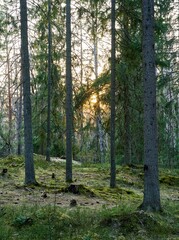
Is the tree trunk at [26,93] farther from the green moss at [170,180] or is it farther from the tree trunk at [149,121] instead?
the green moss at [170,180]

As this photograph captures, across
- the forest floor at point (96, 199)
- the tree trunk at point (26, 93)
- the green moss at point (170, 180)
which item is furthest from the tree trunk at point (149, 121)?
the green moss at point (170, 180)

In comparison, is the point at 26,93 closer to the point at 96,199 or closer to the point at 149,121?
the point at 96,199

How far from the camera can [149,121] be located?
27.6 ft

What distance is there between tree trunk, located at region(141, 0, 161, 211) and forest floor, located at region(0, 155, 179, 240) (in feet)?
1.58

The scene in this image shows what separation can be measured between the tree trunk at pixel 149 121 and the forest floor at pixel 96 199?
1.58 ft

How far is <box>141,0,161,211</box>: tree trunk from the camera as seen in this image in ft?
27.6

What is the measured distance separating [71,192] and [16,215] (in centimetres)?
366

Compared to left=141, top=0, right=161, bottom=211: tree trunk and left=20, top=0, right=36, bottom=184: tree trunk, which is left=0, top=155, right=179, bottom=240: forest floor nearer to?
left=141, top=0, right=161, bottom=211: tree trunk

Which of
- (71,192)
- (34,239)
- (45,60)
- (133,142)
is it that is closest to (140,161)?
(133,142)

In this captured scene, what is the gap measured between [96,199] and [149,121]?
12.3 feet

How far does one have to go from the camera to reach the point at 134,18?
13.3 m

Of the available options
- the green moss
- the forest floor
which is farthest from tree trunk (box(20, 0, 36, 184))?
the green moss

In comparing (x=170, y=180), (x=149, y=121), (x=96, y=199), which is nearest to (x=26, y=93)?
(x=96, y=199)

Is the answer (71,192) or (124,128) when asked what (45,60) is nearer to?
(124,128)
